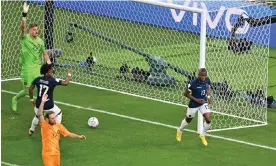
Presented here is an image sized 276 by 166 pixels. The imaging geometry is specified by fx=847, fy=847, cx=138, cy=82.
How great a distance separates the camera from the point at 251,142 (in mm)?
18078

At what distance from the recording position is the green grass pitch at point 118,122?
16.6 metres

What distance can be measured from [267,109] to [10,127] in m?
6.45

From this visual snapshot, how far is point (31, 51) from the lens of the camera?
19156 mm

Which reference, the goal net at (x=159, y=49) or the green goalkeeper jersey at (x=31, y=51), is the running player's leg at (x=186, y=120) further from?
the green goalkeeper jersey at (x=31, y=51)

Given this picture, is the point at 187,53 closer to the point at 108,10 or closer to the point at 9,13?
the point at 108,10

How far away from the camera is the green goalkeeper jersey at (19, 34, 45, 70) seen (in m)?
19.1

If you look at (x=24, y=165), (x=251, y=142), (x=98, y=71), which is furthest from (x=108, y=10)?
(x=24, y=165)

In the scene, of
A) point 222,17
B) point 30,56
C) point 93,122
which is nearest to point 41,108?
point 93,122

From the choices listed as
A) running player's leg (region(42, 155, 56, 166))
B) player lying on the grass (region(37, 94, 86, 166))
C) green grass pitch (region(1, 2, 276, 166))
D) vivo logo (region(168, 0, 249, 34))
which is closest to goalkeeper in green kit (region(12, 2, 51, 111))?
green grass pitch (region(1, 2, 276, 166))

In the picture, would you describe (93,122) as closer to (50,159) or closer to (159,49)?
(50,159)

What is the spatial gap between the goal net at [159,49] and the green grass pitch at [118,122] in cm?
5

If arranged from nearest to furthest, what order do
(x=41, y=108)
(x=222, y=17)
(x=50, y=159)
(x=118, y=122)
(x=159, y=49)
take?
(x=50, y=159), (x=41, y=108), (x=118, y=122), (x=222, y=17), (x=159, y=49)

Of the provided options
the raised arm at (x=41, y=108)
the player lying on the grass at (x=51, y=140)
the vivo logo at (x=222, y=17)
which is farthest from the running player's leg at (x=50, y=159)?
the vivo logo at (x=222, y=17)

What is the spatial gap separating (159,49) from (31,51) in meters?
6.68
